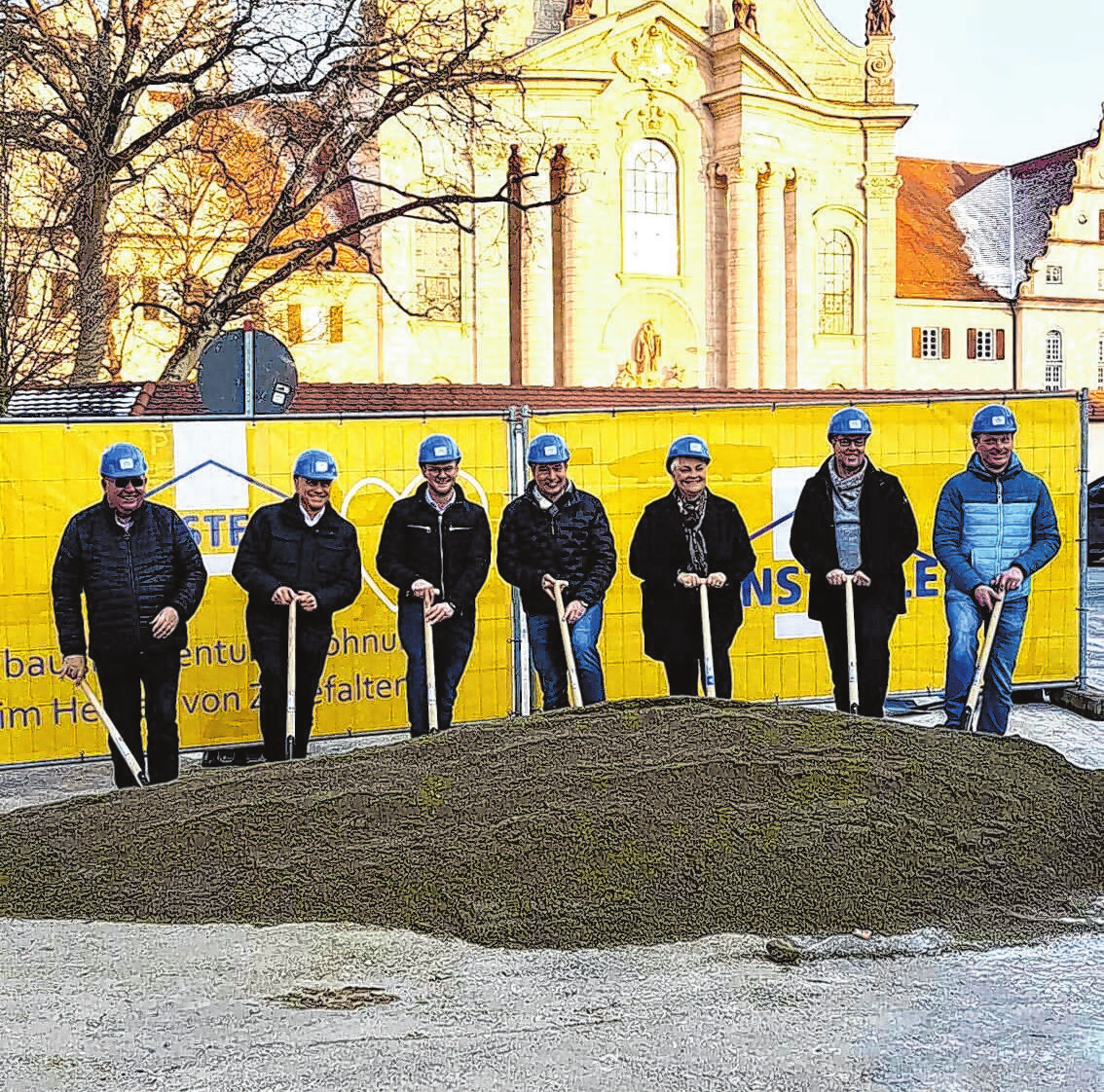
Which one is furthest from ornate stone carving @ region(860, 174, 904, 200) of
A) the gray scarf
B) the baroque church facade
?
the gray scarf

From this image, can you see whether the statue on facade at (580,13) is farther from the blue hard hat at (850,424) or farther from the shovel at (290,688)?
the shovel at (290,688)

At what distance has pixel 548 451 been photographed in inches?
326

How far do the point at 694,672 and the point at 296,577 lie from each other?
2.23m

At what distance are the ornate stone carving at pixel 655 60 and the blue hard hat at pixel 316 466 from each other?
118 feet

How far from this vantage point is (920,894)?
18.4 ft

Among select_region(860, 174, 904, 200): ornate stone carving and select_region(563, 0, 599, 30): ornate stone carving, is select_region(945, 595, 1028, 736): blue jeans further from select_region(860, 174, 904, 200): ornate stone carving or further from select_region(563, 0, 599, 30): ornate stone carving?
select_region(860, 174, 904, 200): ornate stone carving

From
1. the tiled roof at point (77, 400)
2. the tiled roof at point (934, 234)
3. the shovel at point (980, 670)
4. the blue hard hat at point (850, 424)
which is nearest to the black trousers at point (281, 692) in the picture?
the blue hard hat at point (850, 424)

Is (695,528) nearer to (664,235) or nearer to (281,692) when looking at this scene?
(281,692)

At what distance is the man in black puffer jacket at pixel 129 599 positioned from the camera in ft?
24.6

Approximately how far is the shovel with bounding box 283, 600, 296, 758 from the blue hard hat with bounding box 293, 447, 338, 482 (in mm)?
669

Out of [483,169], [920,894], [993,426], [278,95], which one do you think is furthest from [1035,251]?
[920,894]

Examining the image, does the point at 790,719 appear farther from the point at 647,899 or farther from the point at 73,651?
the point at 73,651

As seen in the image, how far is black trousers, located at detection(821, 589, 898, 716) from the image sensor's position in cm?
843

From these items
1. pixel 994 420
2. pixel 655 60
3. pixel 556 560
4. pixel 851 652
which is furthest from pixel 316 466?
pixel 655 60
